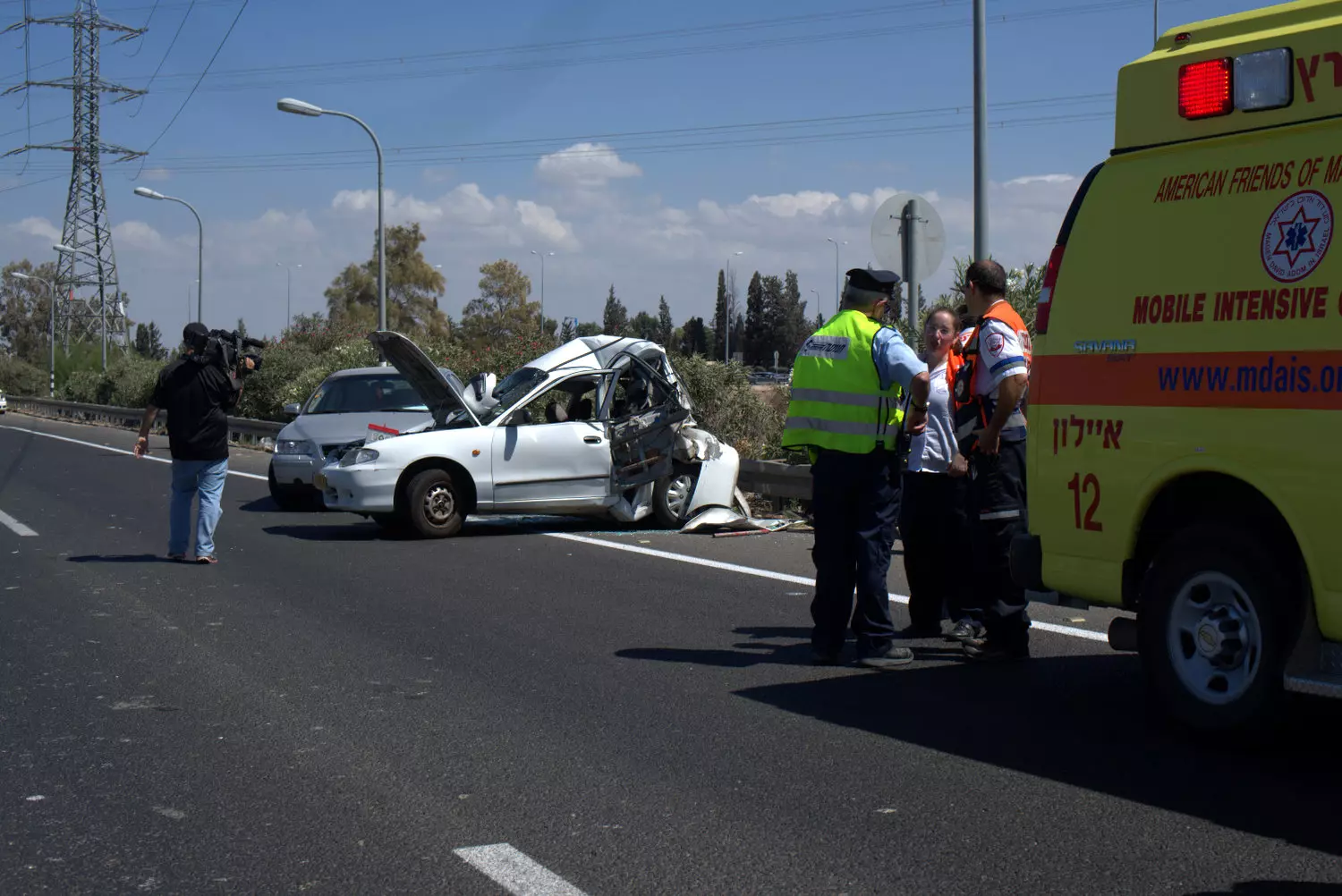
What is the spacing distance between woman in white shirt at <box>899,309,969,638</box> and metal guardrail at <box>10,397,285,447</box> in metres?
14.1

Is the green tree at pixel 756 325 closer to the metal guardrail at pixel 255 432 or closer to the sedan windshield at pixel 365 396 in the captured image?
the metal guardrail at pixel 255 432

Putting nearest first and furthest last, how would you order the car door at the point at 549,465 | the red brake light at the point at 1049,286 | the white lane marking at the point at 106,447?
1. the red brake light at the point at 1049,286
2. the car door at the point at 549,465
3. the white lane marking at the point at 106,447

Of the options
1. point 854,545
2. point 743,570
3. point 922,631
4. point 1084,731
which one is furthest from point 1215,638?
point 743,570

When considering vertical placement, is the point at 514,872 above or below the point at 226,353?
below

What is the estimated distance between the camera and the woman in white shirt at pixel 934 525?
25.2ft

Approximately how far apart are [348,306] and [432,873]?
77464 mm

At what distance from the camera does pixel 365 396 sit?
55.6 feet

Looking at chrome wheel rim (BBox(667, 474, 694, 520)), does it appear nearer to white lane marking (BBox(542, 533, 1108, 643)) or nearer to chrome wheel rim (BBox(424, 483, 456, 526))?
white lane marking (BBox(542, 533, 1108, 643))

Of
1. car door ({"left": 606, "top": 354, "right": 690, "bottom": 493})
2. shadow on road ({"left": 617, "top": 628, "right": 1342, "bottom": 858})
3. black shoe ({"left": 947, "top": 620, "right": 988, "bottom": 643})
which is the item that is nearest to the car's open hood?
car door ({"left": 606, "top": 354, "right": 690, "bottom": 493})

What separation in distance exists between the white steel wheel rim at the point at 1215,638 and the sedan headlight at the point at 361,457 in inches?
330

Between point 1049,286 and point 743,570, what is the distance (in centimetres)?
495

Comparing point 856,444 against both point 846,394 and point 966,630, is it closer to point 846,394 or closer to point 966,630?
point 846,394

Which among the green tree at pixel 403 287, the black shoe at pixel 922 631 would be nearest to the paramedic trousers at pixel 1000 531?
the black shoe at pixel 922 631

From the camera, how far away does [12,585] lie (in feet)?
32.4
